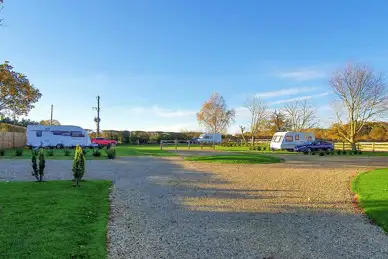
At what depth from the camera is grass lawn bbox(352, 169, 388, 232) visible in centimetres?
572

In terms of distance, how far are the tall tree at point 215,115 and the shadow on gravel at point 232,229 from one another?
4786cm

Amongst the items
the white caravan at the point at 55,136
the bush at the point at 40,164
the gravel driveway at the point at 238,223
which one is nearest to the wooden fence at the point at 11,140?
the white caravan at the point at 55,136

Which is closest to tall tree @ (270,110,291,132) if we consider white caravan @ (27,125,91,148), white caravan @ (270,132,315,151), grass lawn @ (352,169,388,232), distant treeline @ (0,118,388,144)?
distant treeline @ (0,118,388,144)

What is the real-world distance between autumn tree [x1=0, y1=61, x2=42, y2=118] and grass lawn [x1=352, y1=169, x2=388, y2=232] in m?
27.9

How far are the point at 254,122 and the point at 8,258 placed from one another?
4936cm

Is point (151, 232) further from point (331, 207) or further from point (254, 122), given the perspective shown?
point (254, 122)

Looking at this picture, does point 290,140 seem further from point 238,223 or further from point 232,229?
point 232,229

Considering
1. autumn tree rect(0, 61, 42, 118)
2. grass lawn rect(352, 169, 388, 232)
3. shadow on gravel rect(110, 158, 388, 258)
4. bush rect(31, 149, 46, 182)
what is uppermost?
autumn tree rect(0, 61, 42, 118)

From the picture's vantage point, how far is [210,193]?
26.5ft

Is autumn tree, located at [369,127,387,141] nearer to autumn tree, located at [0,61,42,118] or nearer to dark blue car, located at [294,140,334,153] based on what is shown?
dark blue car, located at [294,140,334,153]

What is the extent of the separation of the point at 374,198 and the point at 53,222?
6762 mm

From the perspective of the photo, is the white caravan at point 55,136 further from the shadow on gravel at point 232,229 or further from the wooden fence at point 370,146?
the wooden fence at point 370,146

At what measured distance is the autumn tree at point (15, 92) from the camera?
27.9m

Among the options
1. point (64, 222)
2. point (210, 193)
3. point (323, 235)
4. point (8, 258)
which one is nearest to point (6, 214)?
point (64, 222)
